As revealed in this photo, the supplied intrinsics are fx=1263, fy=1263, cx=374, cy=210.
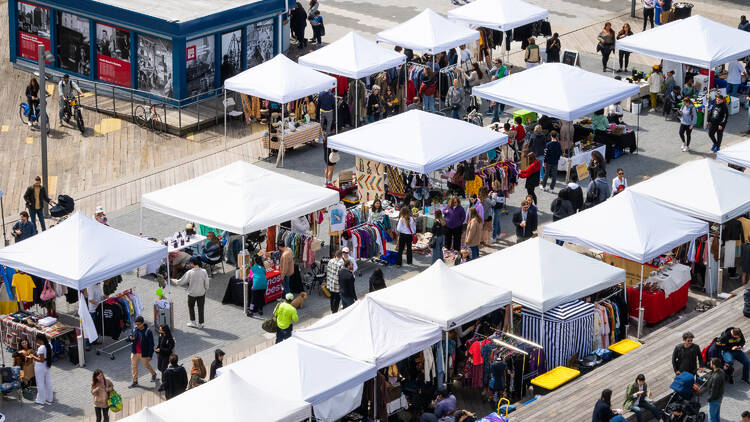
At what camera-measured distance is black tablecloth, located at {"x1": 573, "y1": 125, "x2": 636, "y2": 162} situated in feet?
113

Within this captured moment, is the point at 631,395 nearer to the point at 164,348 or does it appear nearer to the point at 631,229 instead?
the point at 631,229

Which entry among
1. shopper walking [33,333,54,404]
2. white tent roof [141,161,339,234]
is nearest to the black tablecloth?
white tent roof [141,161,339,234]

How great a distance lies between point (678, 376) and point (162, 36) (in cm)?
2118

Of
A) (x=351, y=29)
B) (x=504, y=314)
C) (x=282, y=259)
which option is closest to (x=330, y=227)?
(x=282, y=259)

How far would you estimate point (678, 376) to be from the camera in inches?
867

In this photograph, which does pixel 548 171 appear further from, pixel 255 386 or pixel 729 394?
pixel 255 386

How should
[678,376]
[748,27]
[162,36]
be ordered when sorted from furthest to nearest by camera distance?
1. [748,27]
2. [162,36]
3. [678,376]

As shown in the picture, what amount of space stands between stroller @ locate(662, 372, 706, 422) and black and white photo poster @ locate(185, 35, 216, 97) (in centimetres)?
2069

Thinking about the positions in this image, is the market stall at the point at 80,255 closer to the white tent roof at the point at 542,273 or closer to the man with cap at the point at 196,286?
the man with cap at the point at 196,286

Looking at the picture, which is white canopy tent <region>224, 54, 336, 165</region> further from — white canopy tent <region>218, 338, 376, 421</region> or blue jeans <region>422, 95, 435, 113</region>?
white canopy tent <region>218, 338, 376, 421</region>

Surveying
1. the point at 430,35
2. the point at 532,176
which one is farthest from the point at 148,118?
the point at 532,176

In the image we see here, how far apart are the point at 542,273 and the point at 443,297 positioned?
221cm

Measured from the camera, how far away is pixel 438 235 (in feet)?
92.6

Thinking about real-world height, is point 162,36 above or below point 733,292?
above
